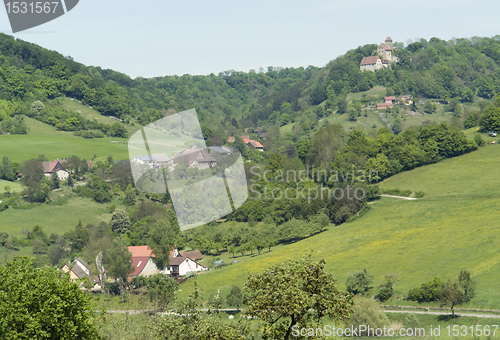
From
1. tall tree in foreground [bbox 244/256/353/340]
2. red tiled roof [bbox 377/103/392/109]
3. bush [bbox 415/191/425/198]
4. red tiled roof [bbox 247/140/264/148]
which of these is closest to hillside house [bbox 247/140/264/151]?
red tiled roof [bbox 247/140/264/148]

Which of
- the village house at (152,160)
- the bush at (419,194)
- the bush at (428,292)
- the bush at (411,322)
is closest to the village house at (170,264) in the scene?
the village house at (152,160)

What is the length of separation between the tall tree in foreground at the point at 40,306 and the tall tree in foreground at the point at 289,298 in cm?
432

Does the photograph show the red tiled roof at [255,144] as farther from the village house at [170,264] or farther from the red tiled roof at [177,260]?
the red tiled roof at [177,260]

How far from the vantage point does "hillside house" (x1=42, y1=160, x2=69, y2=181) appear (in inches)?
3703

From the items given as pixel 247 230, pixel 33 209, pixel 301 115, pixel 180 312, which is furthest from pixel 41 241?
pixel 301 115

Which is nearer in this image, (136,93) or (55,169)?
(55,169)

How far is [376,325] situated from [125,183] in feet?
229

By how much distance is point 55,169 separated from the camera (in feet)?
310

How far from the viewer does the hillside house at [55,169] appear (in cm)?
9406

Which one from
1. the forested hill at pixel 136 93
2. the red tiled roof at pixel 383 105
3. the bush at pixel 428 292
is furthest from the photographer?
the red tiled roof at pixel 383 105

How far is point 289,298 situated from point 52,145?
112 meters

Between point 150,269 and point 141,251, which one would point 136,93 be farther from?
point 150,269

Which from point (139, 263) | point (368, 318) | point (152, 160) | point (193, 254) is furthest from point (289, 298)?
point (193, 254)

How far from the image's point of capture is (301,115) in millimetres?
177500
